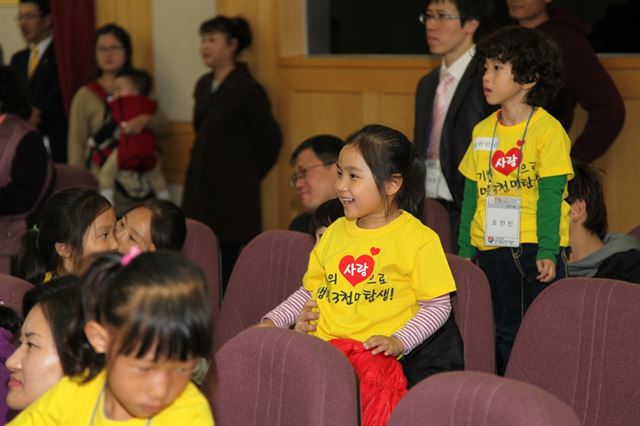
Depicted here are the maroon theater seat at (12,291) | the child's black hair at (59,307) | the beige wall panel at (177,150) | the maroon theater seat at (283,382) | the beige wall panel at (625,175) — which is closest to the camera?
the child's black hair at (59,307)

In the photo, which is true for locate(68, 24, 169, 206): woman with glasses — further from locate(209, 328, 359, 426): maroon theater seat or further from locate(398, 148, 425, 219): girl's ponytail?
locate(209, 328, 359, 426): maroon theater seat

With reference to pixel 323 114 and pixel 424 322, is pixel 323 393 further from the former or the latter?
pixel 323 114

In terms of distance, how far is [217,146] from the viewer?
5.47 m

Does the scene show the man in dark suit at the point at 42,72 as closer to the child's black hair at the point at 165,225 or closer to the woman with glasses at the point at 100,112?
the woman with glasses at the point at 100,112

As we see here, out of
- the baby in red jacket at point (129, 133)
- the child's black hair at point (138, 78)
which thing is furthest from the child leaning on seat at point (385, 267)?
the child's black hair at point (138, 78)

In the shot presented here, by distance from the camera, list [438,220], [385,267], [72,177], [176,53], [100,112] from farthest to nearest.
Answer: [176,53] → [100,112] → [72,177] → [438,220] → [385,267]

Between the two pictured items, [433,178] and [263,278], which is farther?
[433,178]

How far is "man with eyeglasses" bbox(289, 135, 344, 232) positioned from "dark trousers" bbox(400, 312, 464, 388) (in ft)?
3.74

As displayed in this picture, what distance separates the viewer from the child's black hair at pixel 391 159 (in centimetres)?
280

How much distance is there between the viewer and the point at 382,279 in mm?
2713

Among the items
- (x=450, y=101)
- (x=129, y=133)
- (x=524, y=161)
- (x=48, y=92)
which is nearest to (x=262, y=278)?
(x=524, y=161)

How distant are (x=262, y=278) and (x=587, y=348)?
1.12 m

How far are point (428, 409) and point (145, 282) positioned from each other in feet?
1.94

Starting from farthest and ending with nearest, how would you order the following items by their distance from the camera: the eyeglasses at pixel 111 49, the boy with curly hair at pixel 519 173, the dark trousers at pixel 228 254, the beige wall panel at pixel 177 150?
the beige wall panel at pixel 177 150 < the eyeglasses at pixel 111 49 < the dark trousers at pixel 228 254 < the boy with curly hair at pixel 519 173
